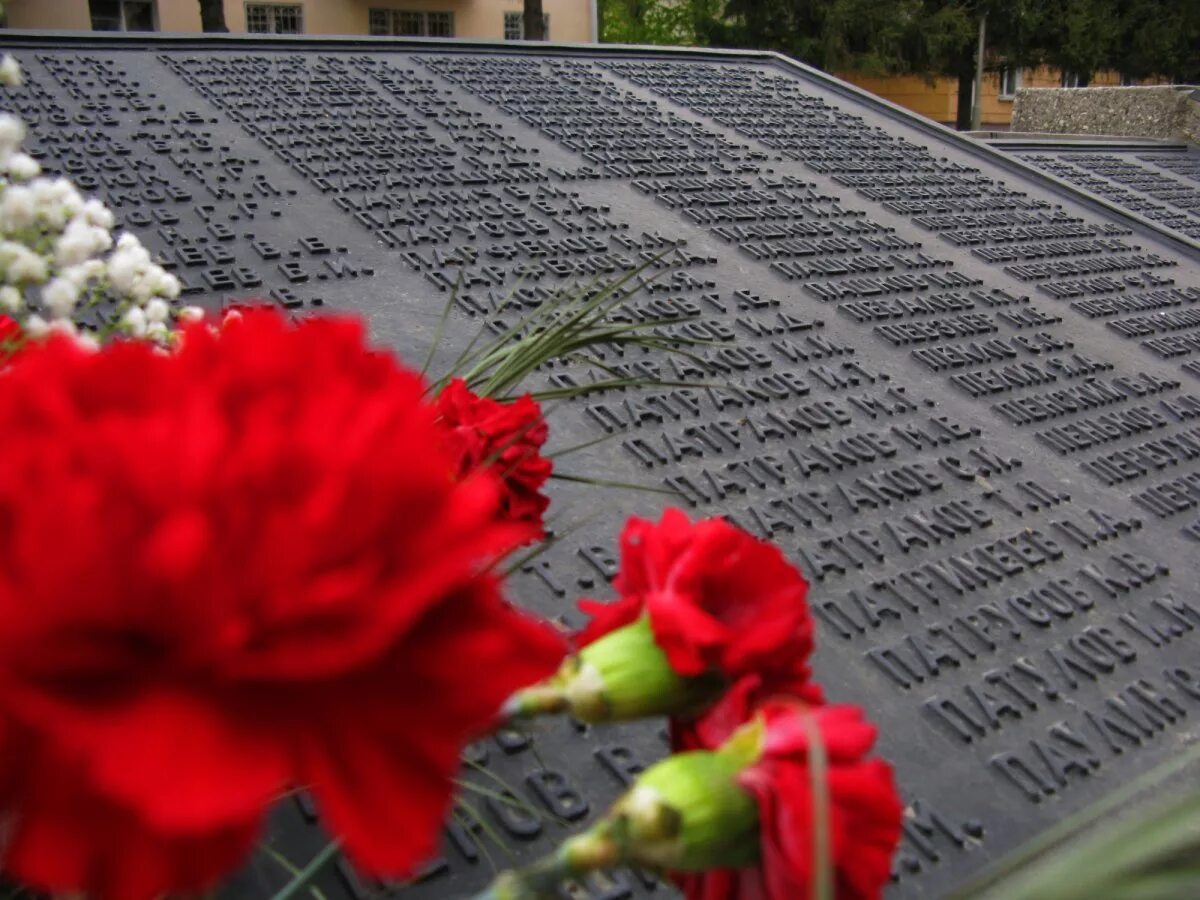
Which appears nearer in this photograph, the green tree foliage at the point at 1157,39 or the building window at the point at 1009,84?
the green tree foliage at the point at 1157,39

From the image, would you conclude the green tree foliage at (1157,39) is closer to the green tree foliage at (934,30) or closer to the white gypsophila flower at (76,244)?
the green tree foliage at (934,30)

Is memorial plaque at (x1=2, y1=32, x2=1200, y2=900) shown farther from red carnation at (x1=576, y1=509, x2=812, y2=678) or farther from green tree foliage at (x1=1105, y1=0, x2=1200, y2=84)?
green tree foliage at (x1=1105, y1=0, x2=1200, y2=84)

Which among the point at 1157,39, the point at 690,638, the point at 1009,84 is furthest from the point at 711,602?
the point at 1009,84

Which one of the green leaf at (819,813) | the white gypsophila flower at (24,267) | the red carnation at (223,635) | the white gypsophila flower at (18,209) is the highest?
the white gypsophila flower at (18,209)

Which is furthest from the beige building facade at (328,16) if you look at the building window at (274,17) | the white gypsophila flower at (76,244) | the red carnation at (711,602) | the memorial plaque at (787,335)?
the red carnation at (711,602)

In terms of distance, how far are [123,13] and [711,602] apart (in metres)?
18.1

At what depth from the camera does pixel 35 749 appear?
1.24ft

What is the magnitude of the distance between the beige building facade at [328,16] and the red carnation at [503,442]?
48.6 feet

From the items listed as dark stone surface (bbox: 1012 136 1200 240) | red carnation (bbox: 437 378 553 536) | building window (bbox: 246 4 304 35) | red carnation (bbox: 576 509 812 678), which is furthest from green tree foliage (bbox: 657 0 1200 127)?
red carnation (bbox: 576 509 812 678)

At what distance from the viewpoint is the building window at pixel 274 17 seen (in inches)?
693

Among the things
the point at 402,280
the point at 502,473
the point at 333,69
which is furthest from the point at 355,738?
the point at 333,69

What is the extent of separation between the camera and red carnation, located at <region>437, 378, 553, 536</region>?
0.83m

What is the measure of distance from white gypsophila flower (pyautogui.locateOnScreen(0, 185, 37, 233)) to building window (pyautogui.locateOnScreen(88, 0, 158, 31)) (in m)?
17.2

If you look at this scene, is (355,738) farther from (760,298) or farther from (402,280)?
(760,298)
